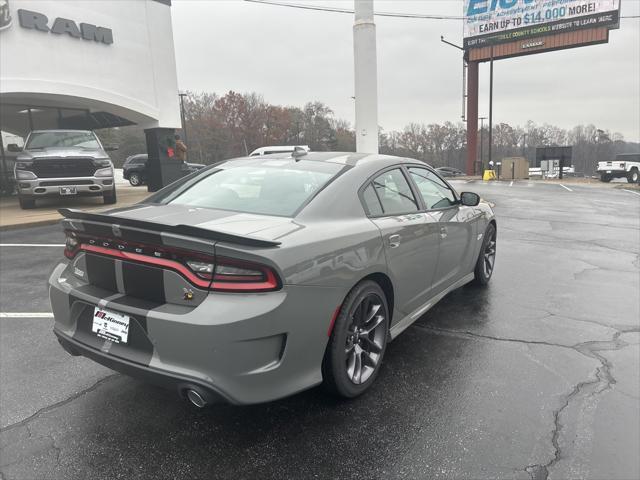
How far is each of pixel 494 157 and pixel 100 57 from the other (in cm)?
8932

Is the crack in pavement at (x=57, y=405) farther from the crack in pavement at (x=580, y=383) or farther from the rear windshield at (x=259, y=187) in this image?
the crack in pavement at (x=580, y=383)

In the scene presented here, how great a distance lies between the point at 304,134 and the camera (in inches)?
2699

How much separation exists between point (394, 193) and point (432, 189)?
795mm

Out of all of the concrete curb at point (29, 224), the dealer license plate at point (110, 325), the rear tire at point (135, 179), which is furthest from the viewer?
the rear tire at point (135, 179)

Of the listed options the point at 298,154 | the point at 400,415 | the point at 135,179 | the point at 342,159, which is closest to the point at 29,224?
the point at 298,154

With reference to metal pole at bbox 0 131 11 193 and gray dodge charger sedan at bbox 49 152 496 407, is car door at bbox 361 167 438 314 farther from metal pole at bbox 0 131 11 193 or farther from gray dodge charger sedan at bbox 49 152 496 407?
metal pole at bbox 0 131 11 193

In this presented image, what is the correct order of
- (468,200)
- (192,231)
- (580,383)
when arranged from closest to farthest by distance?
(192,231), (580,383), (468,200)

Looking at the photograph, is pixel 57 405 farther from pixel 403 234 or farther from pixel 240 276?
pixel 403 234

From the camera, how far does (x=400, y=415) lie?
2723mm

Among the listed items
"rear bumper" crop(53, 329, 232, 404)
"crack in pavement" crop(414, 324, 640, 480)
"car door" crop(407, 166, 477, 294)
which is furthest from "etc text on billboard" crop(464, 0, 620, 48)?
"rear bumper" crop(53, 329, 232, 404)

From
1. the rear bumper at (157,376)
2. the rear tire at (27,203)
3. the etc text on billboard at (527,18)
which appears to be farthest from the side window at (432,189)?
the etc text on billboard at (527,18)

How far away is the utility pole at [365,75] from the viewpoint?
467 inches

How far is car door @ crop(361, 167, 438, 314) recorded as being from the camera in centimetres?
313

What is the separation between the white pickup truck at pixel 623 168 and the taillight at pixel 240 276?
→ 34407mm
